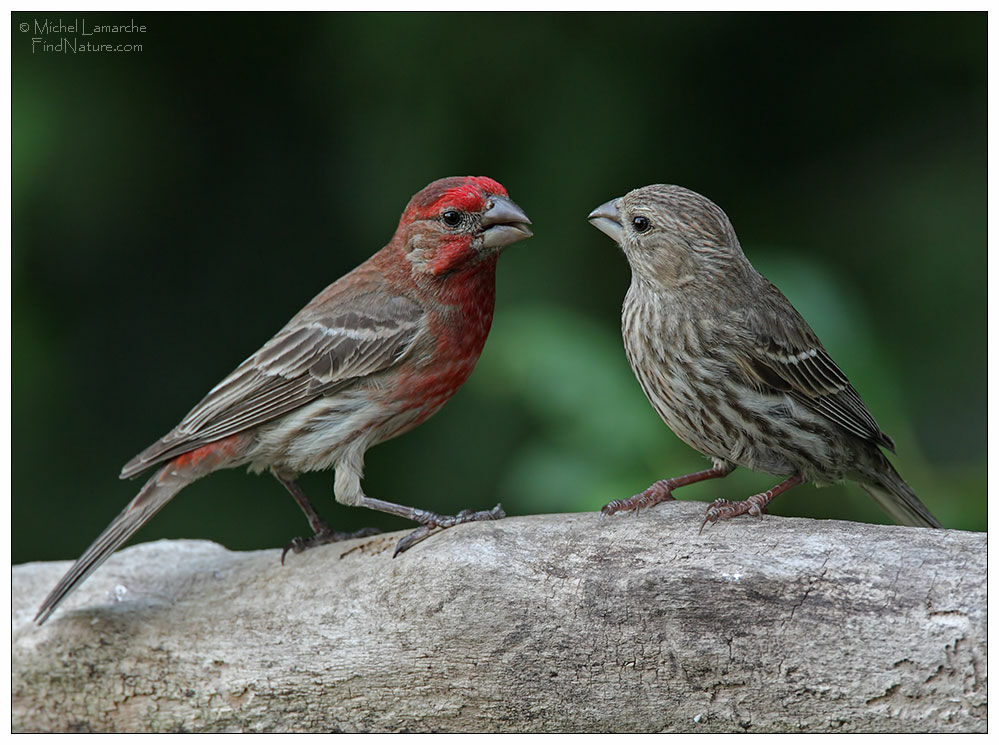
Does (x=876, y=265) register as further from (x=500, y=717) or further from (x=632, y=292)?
(x=500, y=717)

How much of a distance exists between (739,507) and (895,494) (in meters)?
0.72

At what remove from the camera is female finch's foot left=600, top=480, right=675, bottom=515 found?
4082mm

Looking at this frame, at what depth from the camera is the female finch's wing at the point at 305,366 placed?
14.3 ft

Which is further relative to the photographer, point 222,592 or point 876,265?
point 876,265

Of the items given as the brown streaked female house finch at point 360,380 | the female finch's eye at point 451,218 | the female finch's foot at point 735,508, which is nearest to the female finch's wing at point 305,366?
the brown streaked female house finch at point 360,380

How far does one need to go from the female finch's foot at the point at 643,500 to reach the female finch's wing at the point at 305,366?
0.96m

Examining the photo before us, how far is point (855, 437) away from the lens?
4.21m

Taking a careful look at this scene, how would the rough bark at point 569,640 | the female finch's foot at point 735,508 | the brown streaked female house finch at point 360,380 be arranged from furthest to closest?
the brown streaked female house finch at point 360,380, the female finch's foot at point 735,508, the rough bark at point 569,640

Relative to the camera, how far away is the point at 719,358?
156 inches

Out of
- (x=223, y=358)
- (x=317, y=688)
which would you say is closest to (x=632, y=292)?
(x=317, y=688)

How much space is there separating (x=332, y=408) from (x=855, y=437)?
1.95m

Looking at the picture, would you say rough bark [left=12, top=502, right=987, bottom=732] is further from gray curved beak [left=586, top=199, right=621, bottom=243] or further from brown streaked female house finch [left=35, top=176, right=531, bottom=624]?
gray curved beak [left=586, top=199, right=621, bottom=243]

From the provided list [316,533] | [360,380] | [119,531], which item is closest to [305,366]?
[360,380]

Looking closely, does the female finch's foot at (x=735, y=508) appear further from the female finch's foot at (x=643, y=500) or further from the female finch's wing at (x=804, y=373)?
the female finch's wing at (x=804, y=373)
